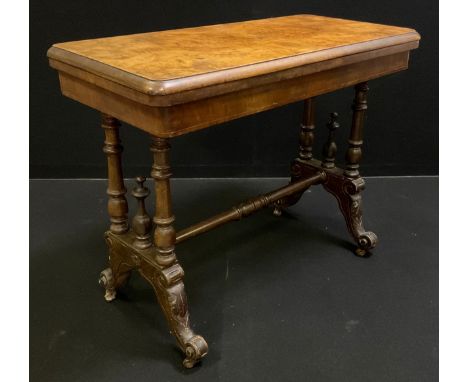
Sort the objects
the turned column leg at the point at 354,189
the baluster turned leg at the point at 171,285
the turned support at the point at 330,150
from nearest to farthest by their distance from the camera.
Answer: the baluster turned leg at the point at 171,285 < the turned column leg at the point at 354,189 < the turned support at the point at 330,150

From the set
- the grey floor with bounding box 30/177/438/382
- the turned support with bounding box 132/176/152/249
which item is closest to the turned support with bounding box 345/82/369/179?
the grey floor with bounding box 30/177/438/382

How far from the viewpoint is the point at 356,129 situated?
92.8 inches

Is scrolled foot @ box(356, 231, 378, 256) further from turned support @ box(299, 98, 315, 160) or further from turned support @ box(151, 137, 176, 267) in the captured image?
turned support @ box(151, 137, 176, 267)

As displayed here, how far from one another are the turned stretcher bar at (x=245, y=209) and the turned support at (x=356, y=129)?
0.53 ft

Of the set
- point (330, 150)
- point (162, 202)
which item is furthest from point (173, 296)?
point (330, 150)

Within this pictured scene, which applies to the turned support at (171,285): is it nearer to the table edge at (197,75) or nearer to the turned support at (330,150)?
the table edge at (197,75)

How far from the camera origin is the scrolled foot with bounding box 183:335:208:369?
1.79 meters

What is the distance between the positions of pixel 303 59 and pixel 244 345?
103 cm

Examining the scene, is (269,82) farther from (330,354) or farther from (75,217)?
(75,217)

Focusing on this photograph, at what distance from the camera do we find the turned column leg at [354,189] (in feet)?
7.83

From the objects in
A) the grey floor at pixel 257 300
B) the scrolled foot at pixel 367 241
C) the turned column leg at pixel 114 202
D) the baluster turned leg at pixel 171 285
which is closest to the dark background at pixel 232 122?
the grey floor at pixel 257 300

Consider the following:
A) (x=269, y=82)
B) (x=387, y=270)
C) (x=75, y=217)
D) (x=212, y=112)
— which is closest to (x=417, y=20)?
(x=387, y=270)

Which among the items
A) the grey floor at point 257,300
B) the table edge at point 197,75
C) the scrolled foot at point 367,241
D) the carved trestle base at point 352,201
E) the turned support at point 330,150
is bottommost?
the grey floor at point 257,300

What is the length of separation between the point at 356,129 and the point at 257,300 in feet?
2.85
